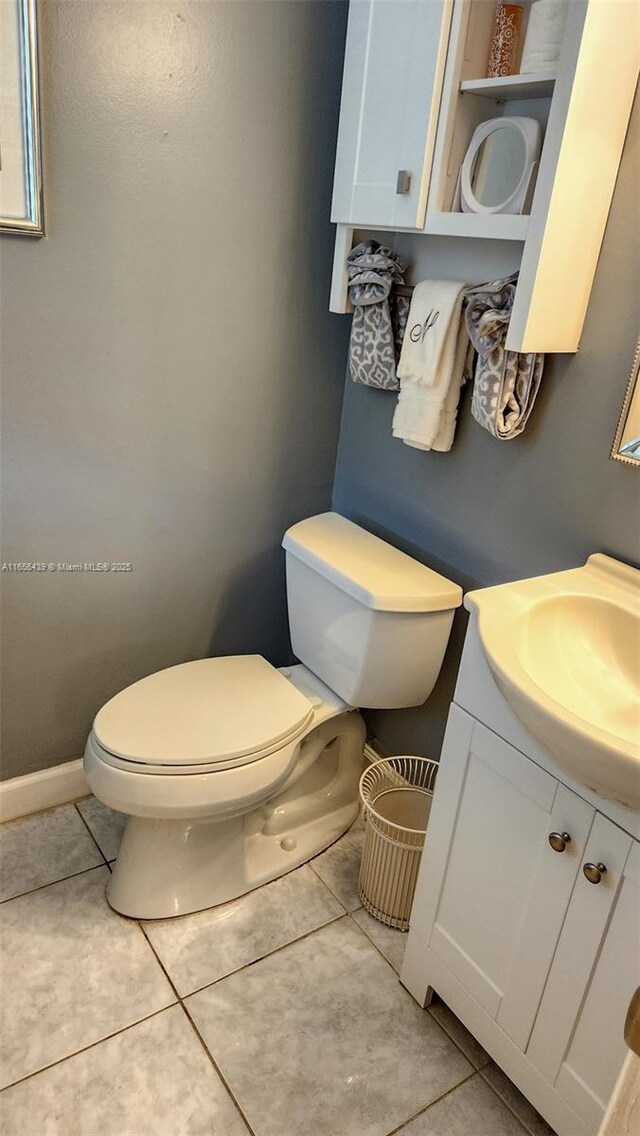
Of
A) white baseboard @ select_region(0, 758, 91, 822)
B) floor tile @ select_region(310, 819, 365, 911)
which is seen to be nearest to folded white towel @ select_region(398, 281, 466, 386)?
floor tile @ select_region(310, 819, 365, 911)

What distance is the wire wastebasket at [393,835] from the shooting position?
5.38 feet

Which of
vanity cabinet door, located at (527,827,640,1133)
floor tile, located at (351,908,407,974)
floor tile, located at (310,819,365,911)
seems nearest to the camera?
vanity cabinet door, located at (527,827,640,1133)

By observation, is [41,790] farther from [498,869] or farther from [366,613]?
[498,869]

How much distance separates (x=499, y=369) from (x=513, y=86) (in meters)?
0.46

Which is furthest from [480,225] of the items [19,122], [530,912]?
[530,912]

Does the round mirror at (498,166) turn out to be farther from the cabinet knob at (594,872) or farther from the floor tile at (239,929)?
the floor tile at (239,929)

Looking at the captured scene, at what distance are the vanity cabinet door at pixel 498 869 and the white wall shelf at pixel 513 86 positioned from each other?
1033mm

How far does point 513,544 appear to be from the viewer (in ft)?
5.14

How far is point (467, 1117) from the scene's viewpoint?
1346mm

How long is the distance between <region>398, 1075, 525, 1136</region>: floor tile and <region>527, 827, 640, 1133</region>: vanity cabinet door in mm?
192

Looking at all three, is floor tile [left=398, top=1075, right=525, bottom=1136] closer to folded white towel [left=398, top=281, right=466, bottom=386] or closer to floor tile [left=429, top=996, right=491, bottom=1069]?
floor tile [left=429, top=996, right=491, bottom=1069]

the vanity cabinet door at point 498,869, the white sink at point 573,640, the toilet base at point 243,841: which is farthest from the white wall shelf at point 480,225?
the toilet base at point 243,841

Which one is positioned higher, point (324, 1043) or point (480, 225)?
point (480, 225)

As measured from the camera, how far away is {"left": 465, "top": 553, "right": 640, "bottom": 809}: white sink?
1.10 m
